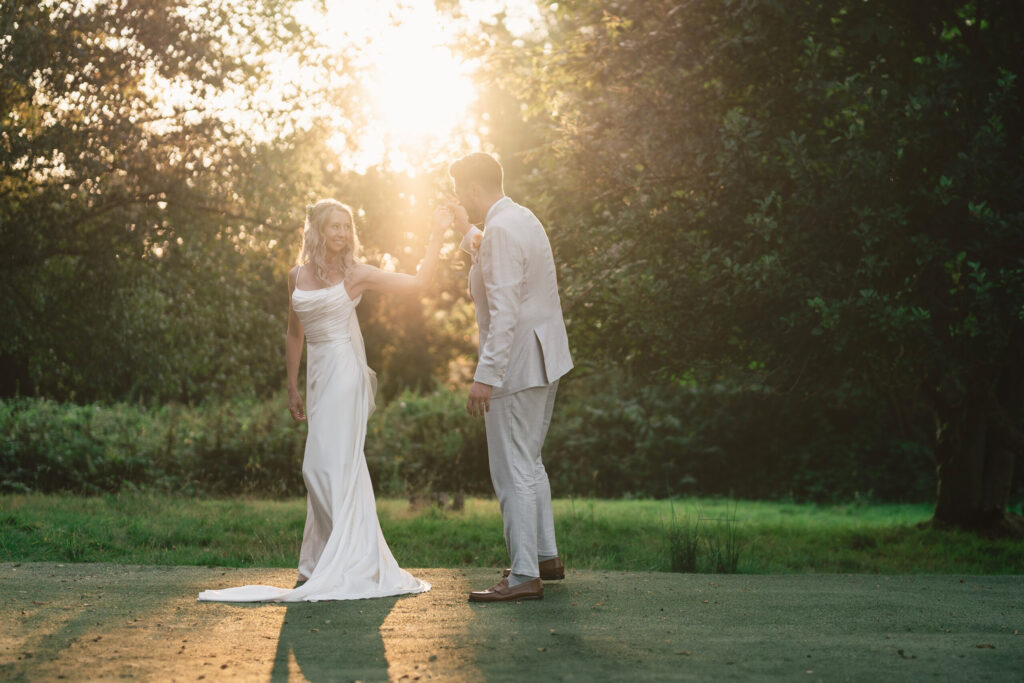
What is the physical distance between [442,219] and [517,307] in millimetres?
1060

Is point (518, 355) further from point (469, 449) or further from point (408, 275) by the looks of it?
point (469, 449)

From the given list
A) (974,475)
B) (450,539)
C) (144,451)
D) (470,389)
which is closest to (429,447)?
(144,451)

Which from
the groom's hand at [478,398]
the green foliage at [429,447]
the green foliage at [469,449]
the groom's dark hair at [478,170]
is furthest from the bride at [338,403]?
the green foliage at [429,447]

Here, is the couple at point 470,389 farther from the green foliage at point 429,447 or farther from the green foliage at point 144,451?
the green foliage at point 429,447

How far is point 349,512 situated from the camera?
6848 millimetres

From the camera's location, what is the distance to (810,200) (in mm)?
9789

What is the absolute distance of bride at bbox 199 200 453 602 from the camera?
666 centimetres

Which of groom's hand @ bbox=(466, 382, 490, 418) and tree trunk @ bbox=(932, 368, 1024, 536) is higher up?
groom's hand @ bbox=(466, 382, 490, 418)

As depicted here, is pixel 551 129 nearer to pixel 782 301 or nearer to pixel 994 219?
pixel 782 301

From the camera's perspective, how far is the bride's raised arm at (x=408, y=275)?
690 centimetres

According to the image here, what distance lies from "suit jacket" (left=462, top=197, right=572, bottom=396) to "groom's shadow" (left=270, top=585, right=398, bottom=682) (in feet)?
4.54

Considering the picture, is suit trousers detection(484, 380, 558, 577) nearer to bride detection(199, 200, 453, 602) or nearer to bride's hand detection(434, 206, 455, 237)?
bride detection(199, 200, 453, 602)

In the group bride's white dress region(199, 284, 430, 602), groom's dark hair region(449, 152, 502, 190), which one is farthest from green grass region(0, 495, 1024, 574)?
groom's dark hair region(449, 152, 502, 190)

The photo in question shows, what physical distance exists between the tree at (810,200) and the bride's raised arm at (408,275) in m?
3.61
